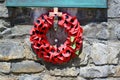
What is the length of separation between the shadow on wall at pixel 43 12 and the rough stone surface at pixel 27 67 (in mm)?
340

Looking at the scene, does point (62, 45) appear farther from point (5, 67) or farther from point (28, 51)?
point (5, 67)

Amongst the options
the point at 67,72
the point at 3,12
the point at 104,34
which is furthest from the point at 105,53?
the point at 3,12

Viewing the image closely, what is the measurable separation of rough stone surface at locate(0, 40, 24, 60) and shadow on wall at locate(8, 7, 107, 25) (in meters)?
0.18

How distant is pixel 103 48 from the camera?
293cm

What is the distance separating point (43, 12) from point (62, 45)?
12.4 inches

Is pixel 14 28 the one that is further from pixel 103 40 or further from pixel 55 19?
pixel 103 40

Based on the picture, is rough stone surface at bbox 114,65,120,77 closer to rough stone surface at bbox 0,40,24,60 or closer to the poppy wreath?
the poppy wreath

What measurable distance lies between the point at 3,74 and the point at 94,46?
0.78 metres

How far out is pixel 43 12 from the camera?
297cm

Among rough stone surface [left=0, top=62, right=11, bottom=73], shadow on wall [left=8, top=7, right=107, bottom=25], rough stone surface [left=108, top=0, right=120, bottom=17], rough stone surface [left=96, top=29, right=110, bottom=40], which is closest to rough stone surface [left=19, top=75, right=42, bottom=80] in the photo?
rough stone surface [left=0, top=62, right=11, bottom=73]

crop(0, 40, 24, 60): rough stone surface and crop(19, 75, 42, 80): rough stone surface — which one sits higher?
crop(0, 40, 24, 60): rough stone surface

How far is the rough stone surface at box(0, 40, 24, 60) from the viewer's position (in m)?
2.96

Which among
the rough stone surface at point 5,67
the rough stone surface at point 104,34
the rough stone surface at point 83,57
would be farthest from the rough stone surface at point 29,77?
the rough stone surface at point 104,34

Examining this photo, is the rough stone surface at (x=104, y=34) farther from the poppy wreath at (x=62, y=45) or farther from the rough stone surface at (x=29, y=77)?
A: the rough stone surface at (x=29, y=77)
